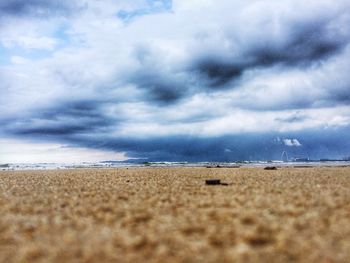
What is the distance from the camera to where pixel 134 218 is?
43.2 feet

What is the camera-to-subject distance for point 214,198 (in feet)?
59.4

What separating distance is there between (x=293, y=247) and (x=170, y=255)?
10.3ft

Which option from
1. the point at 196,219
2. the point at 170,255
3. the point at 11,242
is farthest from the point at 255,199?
the point at 11,242

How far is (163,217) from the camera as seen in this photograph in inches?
524

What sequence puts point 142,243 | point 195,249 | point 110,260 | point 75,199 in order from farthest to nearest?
point 75,199, point 142,243, point 195,249, point 110,260

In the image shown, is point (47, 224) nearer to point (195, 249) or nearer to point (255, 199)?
point (195, 249)

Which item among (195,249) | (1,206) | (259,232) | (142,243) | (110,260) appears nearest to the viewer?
(110,260)

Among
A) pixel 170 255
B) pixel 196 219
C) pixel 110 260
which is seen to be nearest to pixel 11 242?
pixel 110 260

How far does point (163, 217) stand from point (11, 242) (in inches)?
206

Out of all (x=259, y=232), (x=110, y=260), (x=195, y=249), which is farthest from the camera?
(x=259, y=232)

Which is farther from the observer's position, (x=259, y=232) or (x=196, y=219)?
(x=196, y=219)

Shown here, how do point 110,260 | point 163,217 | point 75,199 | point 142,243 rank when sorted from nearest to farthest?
point 110,260, point 142,243, point 163,217, point 75,199

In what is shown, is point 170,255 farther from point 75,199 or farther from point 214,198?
point 75,199

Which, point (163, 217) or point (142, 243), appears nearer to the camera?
point (142, 243)
